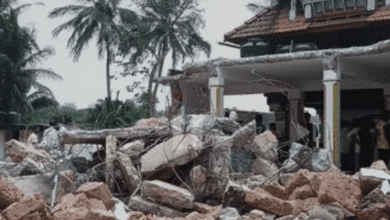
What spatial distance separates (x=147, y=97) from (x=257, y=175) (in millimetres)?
20053

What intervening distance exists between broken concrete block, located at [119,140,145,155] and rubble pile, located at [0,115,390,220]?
2 centimetres

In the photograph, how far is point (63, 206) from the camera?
6.36m

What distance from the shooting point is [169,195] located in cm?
675

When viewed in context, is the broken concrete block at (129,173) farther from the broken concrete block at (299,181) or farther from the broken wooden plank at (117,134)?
the broken concrete block at (299,181)

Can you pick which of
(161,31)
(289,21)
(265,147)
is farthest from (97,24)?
(265,147)

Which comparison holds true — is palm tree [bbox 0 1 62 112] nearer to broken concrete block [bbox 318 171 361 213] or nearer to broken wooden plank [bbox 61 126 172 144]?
broken wooden plank [bbox 61 126 172 144]

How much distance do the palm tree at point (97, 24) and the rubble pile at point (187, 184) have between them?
21959mm

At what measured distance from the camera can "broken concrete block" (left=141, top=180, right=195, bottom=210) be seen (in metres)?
6.75

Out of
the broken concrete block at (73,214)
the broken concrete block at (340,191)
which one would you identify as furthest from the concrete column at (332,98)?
the broken concrete block at (73,214)

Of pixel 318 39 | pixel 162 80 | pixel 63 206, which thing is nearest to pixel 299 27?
pixel 318 39

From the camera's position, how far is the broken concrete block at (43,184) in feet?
23.2

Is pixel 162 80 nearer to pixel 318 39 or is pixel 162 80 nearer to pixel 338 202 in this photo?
pixel 318 39

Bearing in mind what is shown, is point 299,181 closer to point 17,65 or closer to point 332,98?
point 332,98

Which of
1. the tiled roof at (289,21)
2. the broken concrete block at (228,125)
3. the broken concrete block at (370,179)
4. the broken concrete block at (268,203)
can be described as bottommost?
the broken concrete block at (268,203)
